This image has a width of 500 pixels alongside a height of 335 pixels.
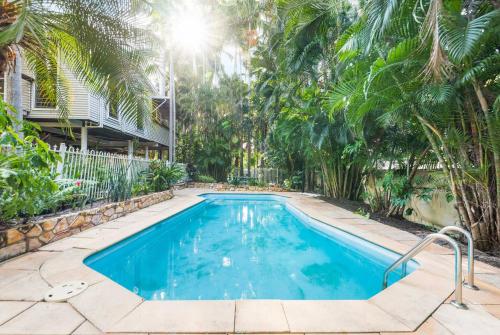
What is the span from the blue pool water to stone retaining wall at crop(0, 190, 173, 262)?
94 centimetres

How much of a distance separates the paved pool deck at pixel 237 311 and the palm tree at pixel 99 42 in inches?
100

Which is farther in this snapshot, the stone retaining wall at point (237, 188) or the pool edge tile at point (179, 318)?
the stone retaining wall at point (237, 188)

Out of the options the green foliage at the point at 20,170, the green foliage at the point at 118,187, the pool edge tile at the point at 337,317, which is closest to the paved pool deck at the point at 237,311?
the pool edge tile at the point at 337,317

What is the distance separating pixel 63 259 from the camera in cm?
306

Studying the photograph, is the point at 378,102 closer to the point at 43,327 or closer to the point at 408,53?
the point at 408,53

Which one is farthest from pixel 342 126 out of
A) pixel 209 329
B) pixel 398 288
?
pixel 209 329

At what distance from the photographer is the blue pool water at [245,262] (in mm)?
3080

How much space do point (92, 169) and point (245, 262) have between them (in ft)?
13.5

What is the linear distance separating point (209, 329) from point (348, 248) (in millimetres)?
3440

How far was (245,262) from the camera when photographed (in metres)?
4.07

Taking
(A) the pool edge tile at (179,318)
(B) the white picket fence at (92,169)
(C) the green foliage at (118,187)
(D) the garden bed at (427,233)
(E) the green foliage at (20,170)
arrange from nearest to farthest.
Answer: (A) the pool edge tile at (179,318) → (E) the green foliage at (20,170) → (D) the garden bed at (427,233) → (B) the white picket fence at (92,169) → (C) the green foliage at (118,187)

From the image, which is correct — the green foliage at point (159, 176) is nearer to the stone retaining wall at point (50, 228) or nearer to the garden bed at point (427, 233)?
the stone retaining wall at point (50, 228)

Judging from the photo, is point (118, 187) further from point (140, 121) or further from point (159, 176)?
point (140, 121)

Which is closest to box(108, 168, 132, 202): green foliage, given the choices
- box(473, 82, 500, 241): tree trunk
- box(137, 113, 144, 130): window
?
box(137, 113, 144, 130): window
